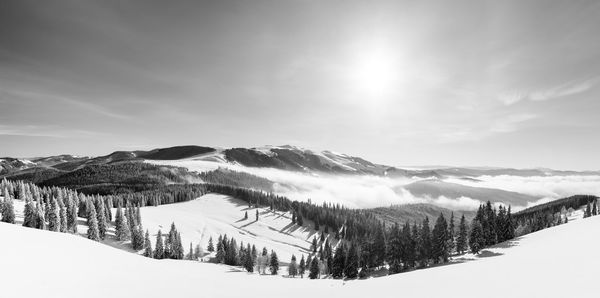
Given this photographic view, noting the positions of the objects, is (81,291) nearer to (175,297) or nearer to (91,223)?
(175,297)

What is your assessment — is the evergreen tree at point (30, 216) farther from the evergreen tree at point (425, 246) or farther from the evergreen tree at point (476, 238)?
the evergreen tree at point (476, 238)

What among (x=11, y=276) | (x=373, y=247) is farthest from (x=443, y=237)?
(x=11, y=276)

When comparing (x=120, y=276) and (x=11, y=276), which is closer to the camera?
(x=11, y=276)

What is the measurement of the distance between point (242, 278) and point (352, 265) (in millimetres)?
56758

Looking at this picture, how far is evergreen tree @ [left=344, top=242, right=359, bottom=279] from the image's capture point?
91.4 m

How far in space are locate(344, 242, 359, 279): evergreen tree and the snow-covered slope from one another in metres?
56.8

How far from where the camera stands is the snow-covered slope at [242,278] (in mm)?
17105

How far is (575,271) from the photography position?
17250 mm

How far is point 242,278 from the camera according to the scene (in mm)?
45188

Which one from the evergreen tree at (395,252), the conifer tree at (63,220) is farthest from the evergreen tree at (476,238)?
the conifer tree at (63,220)

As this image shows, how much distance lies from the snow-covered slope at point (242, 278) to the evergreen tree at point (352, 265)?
2238 inches

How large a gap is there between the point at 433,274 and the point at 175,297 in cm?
2634

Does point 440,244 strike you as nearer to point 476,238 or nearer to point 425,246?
point 425,246

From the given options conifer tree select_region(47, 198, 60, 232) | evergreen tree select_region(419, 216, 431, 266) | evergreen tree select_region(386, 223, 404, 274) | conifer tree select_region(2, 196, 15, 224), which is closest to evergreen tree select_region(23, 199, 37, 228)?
conifer tree select_region(2, 196, 15, 224)
